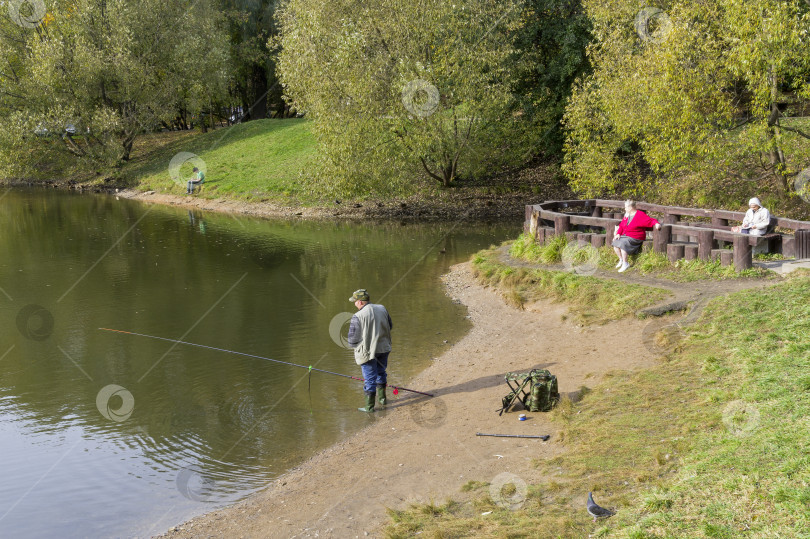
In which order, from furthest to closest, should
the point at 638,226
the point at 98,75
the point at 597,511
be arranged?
the point at 98,75, the point at 638,226, the point at 597,511

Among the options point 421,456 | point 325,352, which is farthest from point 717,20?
point 421,456

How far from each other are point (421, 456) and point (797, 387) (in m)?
4.87

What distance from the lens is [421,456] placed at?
32.7 ft

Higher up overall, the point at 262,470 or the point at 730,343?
the point at 730,343

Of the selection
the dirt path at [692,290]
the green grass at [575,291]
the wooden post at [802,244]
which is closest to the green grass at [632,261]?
the dirt path at [692,290]

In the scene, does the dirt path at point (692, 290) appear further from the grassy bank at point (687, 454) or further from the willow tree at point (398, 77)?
the willow tree at point (398, 77)

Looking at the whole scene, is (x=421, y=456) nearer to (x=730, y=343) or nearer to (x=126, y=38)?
(x=730, y=343)

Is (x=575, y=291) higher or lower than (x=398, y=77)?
lower

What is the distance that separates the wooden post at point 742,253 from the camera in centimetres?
1462

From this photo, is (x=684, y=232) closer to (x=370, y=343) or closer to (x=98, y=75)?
(x=370, y=343)

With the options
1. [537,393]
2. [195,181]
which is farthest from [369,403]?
[195,181]

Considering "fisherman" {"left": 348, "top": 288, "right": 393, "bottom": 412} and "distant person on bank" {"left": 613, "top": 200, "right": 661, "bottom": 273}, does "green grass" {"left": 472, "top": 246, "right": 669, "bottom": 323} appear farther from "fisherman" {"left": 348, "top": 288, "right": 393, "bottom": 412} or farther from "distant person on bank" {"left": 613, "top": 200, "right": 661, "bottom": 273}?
"fisherman" {"left": 348, "top": 288, "right": 393, "bottom": 412}

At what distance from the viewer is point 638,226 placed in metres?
17.0

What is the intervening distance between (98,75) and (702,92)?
40730 millimetres
